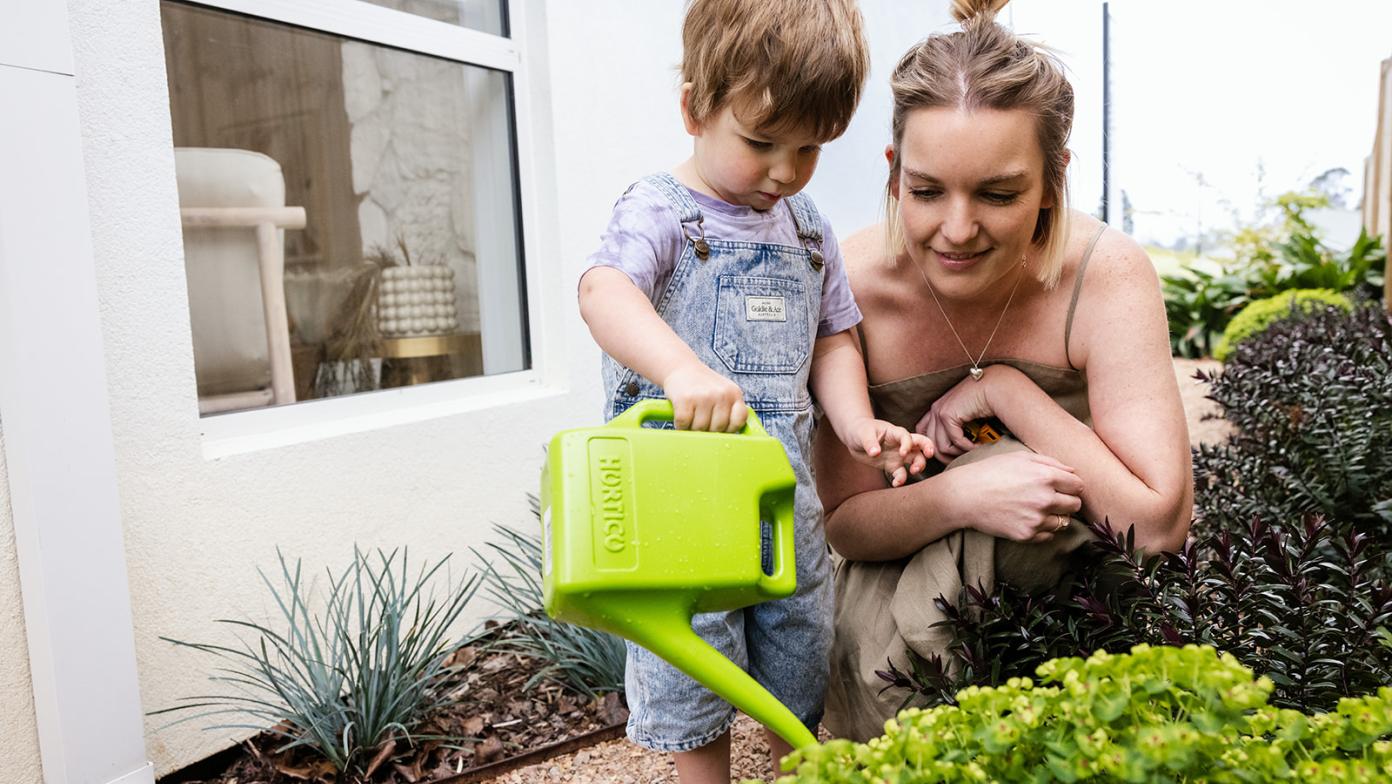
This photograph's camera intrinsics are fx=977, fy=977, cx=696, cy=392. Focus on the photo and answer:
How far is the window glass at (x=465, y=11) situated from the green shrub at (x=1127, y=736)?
3.15 metres

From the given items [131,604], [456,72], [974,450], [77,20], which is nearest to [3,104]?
[77,20]

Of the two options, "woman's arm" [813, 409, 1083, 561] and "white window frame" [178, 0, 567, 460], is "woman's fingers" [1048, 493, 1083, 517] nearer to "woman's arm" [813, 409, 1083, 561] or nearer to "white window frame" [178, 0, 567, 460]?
"woman's arm" [813, 409, 1083, 561]

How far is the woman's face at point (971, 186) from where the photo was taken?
5.45ft

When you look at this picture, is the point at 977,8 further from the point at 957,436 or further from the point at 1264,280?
the point at 1264,280

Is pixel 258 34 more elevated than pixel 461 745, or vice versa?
pixel 258 34

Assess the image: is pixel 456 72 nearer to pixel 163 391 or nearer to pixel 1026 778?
pixel 163 391

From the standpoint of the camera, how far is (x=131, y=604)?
2.46 metres

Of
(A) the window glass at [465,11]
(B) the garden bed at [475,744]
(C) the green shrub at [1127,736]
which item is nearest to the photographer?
(C) the green shrub at [1127,736]

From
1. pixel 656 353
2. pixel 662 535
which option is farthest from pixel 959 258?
pixel 662 535

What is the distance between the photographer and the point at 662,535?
1176mm

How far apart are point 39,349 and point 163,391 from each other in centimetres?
37

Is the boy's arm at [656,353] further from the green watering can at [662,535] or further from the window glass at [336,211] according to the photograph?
the window glass at [336,211]

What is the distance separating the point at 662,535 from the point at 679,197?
2.45 ft

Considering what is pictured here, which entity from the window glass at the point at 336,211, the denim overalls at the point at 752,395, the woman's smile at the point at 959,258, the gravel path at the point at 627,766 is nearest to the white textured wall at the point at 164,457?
the window glass at the point at 336,211
